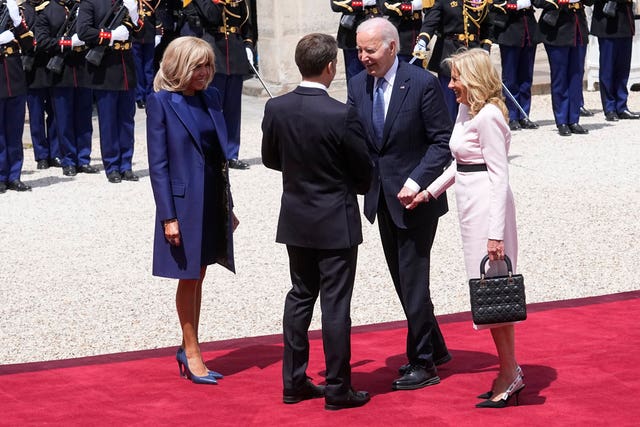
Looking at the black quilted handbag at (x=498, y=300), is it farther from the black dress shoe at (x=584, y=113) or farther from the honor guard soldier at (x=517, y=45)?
the black dress shoe at (x=584, y=113)

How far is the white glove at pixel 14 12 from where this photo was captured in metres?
10.9

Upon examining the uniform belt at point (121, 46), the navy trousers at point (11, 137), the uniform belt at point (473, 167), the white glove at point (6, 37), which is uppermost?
the uniform belt at point (473, 167)

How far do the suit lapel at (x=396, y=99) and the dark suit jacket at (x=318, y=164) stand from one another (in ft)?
1.22

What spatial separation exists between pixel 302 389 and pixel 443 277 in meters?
2.39

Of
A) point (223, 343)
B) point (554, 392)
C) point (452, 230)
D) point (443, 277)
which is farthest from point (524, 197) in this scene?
point (554, 392)

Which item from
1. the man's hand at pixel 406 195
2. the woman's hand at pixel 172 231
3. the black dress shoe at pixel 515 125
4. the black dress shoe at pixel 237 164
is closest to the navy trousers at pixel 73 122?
the black dress shoe at pixel 237 164

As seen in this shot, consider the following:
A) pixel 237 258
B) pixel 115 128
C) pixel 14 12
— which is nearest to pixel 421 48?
pixel 115 128

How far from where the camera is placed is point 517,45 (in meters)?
13.4

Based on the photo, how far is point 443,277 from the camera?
25.8 ft

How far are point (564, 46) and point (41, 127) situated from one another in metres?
4.78

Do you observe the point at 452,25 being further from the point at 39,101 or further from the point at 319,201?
the point at 319,201

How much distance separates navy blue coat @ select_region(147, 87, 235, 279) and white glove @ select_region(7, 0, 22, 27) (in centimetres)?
539

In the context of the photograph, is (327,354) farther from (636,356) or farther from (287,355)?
(636,356)

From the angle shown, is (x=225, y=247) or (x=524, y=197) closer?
(x=225, y=247)
